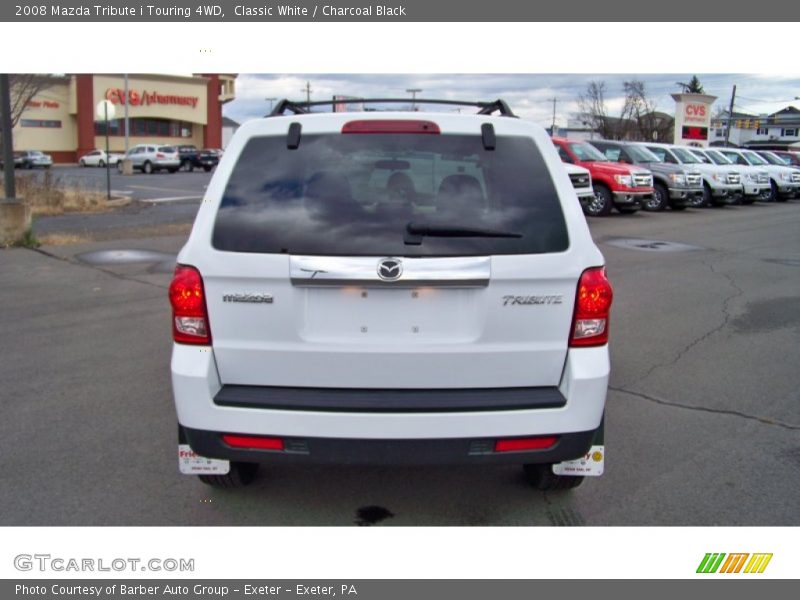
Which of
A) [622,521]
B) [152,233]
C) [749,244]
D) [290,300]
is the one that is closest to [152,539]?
[290,300]

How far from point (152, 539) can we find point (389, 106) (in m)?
3.01

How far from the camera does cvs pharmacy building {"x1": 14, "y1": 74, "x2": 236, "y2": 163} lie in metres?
56.8

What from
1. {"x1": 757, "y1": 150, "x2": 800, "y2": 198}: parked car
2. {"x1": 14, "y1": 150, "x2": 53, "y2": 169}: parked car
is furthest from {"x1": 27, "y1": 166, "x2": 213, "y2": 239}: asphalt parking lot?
{"x1": 14, "y1": 150, "x2": 53, "y2": 169}: parked car

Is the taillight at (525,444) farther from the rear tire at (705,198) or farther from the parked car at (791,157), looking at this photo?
the parked car at (791,157)

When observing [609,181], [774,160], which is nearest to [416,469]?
[609,181]

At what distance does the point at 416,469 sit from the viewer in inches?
175

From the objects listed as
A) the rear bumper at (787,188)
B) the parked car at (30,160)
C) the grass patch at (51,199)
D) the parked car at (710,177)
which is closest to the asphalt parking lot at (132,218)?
the grass patch at (51,199)

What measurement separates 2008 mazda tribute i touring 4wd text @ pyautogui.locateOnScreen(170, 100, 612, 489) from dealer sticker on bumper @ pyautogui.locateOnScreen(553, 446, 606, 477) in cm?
29

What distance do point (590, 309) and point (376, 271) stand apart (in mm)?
991

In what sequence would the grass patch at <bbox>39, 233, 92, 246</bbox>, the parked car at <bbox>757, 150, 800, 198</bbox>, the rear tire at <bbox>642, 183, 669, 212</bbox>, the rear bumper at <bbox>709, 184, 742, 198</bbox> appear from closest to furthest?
the grass patch at <bbox>39, 233, 92, 246</bbox> < the rear tire at <bbox>642, 183, 669, 212</bbox> < the rear bumper at <bbox>709, 184, 742, 198</bbox> < the parked car at <bbox>757, 150, 800, 198</bbox>

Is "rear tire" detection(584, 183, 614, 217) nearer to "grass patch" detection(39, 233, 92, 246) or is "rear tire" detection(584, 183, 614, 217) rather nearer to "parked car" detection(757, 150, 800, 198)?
"grass patch" detection(39, 233, 92, 246)

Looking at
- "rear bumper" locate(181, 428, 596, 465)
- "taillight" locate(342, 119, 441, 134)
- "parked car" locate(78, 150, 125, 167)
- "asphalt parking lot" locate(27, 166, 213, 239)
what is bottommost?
"parked car" locate(78, 150, 125, 167)

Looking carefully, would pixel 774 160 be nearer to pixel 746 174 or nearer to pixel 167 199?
pixel 746 174

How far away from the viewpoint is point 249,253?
3250 millimetres
